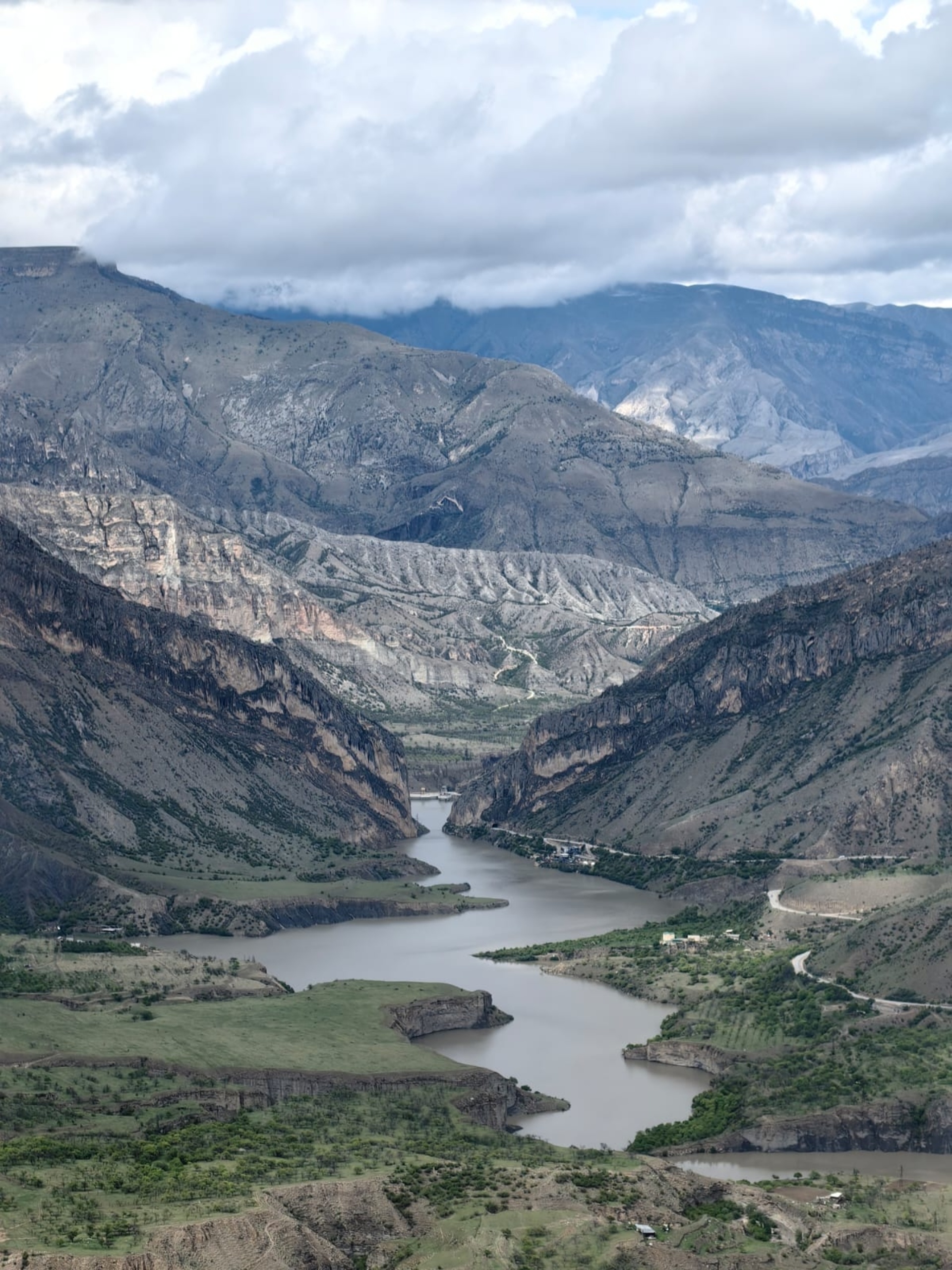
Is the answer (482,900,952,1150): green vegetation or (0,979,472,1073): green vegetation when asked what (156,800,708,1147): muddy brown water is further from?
(0,979,472,1073): green vegetation

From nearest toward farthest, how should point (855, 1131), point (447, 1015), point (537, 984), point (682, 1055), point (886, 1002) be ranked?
point (855, 1131)
point (682, 1055)
point (886, 1002)
point (447, 1015)
point (537, 984)

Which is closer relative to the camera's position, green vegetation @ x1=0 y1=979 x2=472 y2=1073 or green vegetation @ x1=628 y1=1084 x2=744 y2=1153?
green vegetation @ x1=0 y1=979 x2=472 y2=1073

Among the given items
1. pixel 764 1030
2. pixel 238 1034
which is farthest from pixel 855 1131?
pixel 238 1034

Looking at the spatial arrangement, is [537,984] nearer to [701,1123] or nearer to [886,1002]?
[886,1002]

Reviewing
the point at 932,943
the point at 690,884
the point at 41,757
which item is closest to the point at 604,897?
the point at 690,884

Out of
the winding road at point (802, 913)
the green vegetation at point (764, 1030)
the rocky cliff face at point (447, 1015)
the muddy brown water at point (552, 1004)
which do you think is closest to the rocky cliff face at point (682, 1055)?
the green vegetation at point (764, 1030)

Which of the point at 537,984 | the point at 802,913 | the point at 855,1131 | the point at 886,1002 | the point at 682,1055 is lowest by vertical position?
the point at 855,1131

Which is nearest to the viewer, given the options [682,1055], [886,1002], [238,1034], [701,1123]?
[701,1123]

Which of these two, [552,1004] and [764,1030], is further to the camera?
[552,1004]

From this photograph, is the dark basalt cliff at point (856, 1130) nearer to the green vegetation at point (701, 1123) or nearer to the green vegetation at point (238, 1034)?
the green vegetation at point (701, 1123)

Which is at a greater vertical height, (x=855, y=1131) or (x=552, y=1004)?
(x=552, y=1004)

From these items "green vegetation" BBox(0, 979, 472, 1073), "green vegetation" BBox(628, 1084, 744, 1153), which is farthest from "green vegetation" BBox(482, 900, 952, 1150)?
"green vegetation" BBox(0, 979, 472, 1073)

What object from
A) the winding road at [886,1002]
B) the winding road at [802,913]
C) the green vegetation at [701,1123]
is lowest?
the green vegetation at [701,1123]
